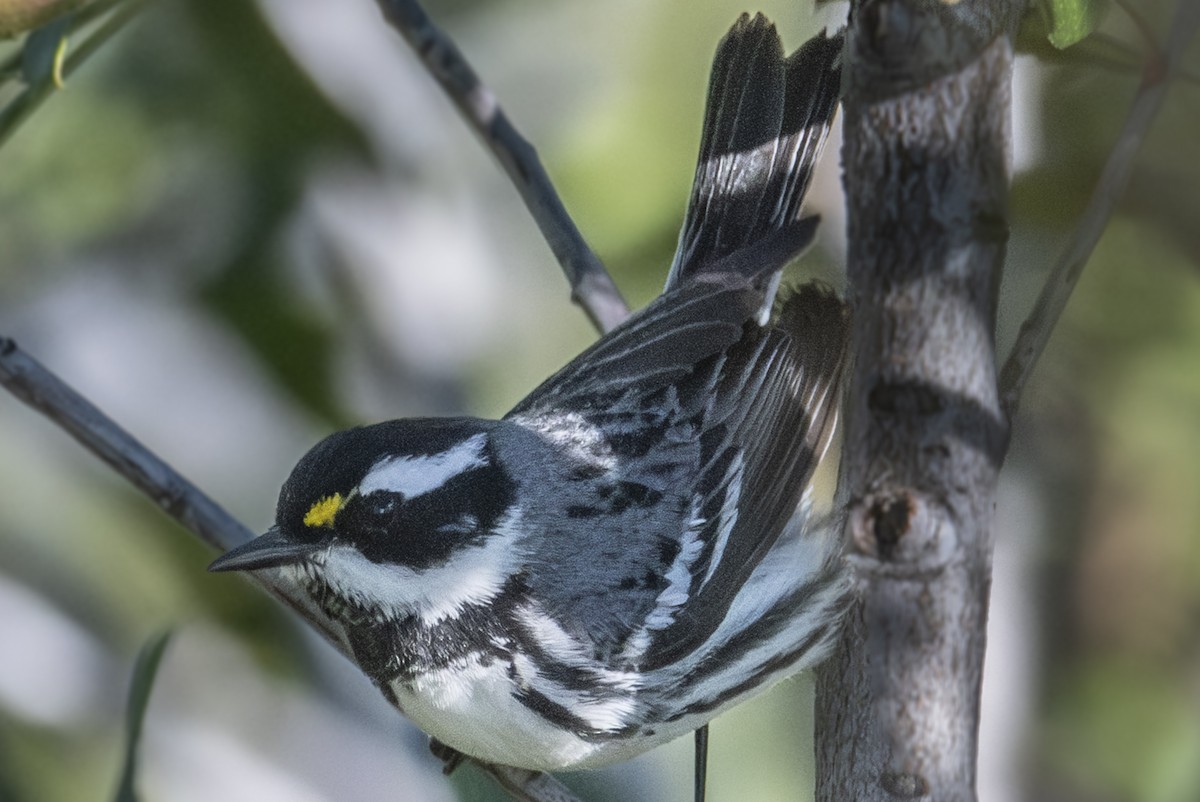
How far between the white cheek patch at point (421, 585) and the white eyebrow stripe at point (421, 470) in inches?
4.1

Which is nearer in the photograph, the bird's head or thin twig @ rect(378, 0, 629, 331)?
the bird's head

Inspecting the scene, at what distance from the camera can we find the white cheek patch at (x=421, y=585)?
1809mm

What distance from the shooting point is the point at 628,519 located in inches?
75.7

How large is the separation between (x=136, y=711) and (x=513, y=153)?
3.19 ft

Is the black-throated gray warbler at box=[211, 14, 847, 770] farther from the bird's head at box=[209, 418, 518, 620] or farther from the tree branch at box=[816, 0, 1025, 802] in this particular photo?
the tree branch at box=[816, 0, 1025, 802]

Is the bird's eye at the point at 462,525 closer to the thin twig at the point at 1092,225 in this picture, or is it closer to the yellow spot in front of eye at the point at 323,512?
the yellow spot in front of eye at the point at 323,512

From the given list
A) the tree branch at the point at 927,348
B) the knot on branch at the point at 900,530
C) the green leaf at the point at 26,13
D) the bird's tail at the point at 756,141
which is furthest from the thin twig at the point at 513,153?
the knot on branch at the point at 900,530

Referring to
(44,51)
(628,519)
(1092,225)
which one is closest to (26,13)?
(44,51)

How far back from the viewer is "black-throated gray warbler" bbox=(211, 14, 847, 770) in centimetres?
178

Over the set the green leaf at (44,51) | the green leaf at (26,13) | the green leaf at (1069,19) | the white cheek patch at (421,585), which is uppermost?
the green leaf at (26,13)

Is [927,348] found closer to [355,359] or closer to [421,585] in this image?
[421,585]

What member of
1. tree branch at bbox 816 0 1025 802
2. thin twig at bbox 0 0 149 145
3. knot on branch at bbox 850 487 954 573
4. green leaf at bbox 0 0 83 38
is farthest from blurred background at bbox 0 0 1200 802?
knot on branch at bbox 850 487 954 573

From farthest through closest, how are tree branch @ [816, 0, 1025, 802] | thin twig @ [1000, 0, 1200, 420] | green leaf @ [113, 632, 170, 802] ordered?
green leaf @ [113, 632, 170, 802]
thin twig @ [1000, 0, 1200, 420]
tree branch @ [816, 0, 1025, 802]

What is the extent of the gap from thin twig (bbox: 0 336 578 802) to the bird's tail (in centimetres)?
73
